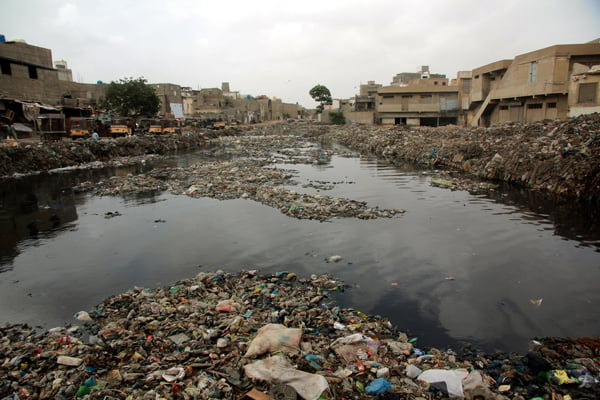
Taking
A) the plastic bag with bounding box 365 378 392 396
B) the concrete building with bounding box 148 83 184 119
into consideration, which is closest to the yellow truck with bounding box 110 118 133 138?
the concrete building with bounding box 148 83 184 119

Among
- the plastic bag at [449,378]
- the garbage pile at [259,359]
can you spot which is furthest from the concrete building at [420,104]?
the plastic bag at [449,378]

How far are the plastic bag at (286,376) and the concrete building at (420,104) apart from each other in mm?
44279

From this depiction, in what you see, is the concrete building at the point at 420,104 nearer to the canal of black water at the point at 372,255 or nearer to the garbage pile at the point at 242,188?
the garbage pile at the point at 242,188

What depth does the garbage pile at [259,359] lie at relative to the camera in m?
3.41

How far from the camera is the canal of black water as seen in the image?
536cm

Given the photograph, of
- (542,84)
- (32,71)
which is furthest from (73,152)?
(542,84)

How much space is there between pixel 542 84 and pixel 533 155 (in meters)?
12.4

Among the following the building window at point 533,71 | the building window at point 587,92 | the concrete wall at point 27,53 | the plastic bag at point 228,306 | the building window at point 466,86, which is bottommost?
the plastic bag at point 228,306

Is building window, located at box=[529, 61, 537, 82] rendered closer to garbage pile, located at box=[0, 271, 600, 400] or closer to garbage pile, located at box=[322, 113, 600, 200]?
garbage pile, located at box=[322, 113, 600, 200]

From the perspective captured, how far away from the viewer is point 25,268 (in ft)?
23.7

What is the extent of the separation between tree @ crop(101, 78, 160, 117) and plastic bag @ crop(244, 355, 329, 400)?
1693 inches

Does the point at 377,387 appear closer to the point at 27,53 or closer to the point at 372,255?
the point at 372,255

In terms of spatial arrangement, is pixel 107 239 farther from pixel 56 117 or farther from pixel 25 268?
pixel 56 117

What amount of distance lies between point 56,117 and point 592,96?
33149 millimetres
